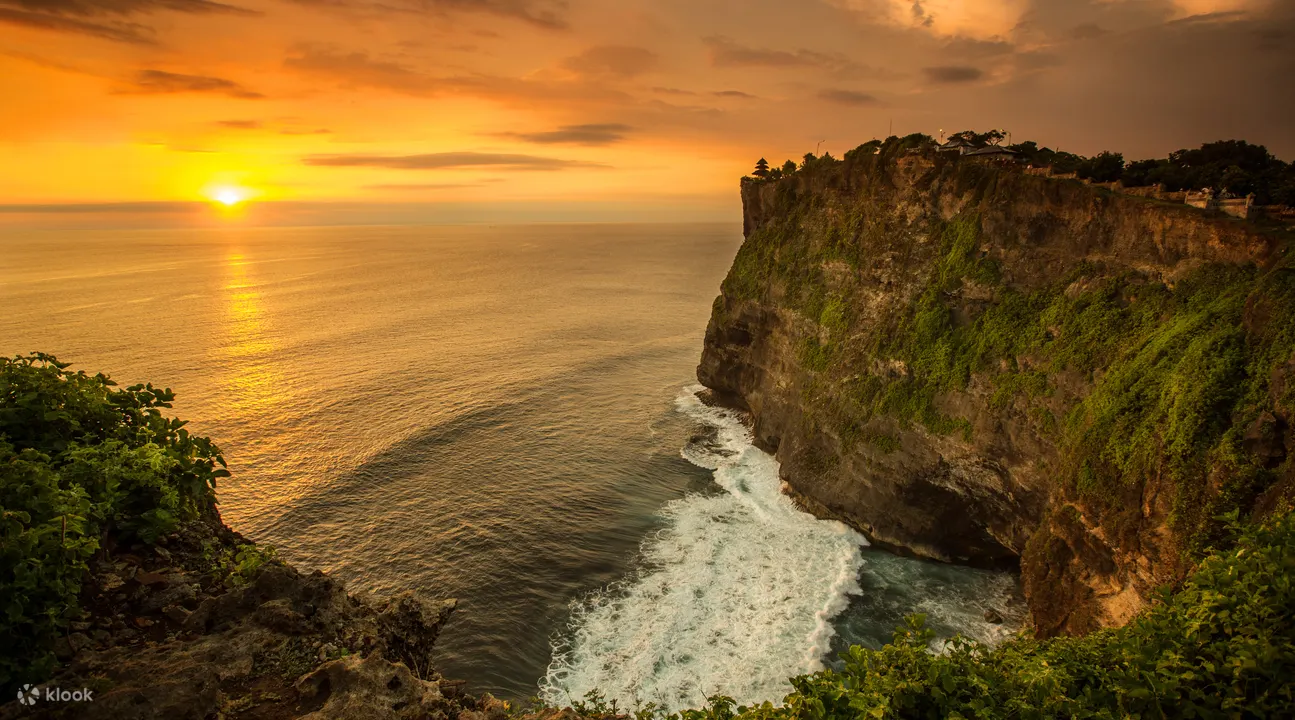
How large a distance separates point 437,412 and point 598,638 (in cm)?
3256

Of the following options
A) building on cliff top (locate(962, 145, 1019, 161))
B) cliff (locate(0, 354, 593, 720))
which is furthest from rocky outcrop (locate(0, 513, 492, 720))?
building on cliff top (locate(962, 145, 1019, 161))

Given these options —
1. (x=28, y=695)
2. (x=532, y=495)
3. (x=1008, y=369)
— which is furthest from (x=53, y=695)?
(x=1008, y=369)

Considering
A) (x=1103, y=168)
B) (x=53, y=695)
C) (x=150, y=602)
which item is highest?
(x=1103, y=168)

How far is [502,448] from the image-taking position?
50656mm

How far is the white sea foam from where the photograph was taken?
27672mm

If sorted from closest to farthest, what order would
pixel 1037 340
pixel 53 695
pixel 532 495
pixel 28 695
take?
pixel 28 695 → pixel 53 695 → pixel 1037 340 → pixel 532 495

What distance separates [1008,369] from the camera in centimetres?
Answer: 3356

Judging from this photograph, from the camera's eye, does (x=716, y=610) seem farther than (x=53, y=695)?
Yes

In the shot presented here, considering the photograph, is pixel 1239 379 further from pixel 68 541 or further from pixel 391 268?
pixel 391 268

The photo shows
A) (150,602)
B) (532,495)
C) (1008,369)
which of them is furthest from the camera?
(532,495)

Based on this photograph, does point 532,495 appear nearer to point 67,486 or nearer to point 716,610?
point 716,610

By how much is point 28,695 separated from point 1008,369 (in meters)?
38.4

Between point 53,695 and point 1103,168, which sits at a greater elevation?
point 1103,168

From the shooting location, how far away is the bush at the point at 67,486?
22.0 feet
